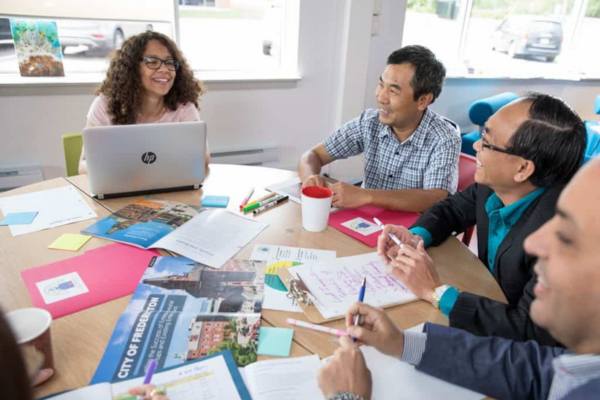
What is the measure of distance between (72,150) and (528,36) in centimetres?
455

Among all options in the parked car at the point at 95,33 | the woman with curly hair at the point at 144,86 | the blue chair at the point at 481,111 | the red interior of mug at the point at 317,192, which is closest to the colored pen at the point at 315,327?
the red interior of mug at the point at 317,192

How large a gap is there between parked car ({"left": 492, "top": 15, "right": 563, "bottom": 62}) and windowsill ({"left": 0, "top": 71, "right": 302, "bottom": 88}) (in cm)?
253

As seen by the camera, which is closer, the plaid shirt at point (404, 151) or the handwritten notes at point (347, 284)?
the handwritten notes at point (347, 284)

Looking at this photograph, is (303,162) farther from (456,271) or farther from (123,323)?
(123,323)

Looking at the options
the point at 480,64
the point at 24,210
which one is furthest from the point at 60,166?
the point at 480,64

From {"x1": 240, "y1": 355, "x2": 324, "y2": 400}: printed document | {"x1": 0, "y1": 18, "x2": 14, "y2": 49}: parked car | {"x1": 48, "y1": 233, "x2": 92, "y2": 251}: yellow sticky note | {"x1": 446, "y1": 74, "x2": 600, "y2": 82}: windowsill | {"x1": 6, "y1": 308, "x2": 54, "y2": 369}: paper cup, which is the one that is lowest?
{"x1": 240, "y1": 355, "x2": 324, "y2": 400}: printed document

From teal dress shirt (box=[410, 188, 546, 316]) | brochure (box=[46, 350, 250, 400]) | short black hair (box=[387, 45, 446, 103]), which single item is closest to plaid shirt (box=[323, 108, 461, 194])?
short black hair (box=[387, 45, 446, 103])

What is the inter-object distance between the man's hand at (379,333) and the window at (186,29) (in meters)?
2.35

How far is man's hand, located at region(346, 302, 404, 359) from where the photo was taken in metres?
0.86

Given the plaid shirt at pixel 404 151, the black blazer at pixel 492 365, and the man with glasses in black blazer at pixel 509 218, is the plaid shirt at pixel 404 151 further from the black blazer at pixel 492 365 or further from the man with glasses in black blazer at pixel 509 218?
the black blazer at pixel 492 365

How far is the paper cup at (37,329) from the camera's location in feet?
2.39

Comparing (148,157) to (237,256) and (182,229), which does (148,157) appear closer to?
(182,229)

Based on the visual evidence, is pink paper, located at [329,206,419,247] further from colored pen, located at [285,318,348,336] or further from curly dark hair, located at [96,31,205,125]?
curly dark hair, located at [96,31,205,125]

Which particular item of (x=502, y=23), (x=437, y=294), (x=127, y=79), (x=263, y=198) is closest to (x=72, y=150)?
(x=127, y=79)
